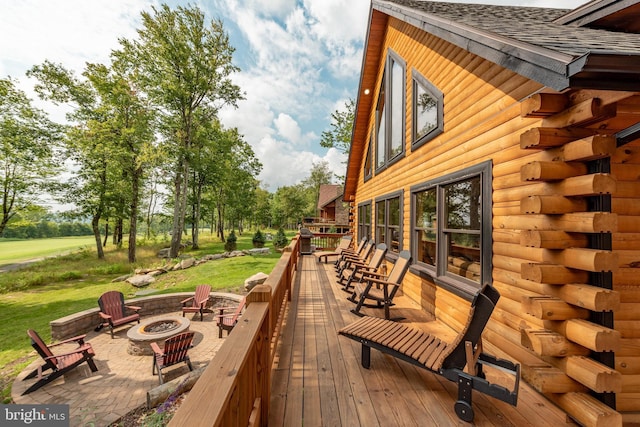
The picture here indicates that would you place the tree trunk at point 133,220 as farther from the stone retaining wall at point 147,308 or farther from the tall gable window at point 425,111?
the tall gable window at point 425,111

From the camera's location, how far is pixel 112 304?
790 centimetres

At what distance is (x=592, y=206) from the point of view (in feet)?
6.67

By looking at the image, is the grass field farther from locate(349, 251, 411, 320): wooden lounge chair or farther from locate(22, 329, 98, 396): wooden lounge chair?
locate(349, 251, 411, 320): wooden lounge chair

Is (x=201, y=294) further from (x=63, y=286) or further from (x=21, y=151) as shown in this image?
(x=21, y=151)

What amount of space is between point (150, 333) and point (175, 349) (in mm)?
1592

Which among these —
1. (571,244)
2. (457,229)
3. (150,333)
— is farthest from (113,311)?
(571,244)

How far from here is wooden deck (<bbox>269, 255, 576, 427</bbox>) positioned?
6.88ft

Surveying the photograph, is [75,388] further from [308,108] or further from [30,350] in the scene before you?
[308,108]

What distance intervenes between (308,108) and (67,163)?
1696 cm

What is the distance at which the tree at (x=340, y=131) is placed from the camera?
21.4 metres

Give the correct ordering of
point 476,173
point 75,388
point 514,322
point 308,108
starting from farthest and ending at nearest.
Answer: point 308,108
point 75,388
point 476,173
point 514,322

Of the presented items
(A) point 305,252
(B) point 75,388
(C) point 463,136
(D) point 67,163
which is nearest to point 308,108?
(A) point 305,252

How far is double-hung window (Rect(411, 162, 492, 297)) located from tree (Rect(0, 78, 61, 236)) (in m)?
20.3

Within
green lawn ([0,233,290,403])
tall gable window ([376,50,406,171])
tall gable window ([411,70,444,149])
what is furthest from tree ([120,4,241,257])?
tall gable window ([411,70,444,149])
